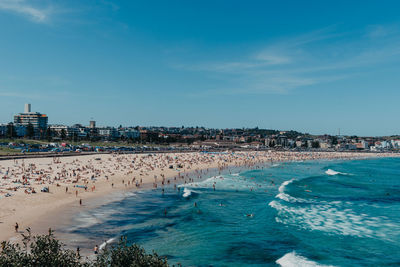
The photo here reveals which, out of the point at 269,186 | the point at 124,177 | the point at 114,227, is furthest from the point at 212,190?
the point at 114,227

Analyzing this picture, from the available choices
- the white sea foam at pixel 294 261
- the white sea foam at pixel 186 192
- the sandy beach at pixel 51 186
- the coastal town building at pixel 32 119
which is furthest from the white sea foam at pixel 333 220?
the coastal town building at pixel 32 119

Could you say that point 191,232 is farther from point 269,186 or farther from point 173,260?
point 269,186

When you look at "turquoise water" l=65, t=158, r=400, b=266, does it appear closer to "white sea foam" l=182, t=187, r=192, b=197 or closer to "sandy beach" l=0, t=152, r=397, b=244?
"white sea foam" l=182, t=187, r=192, b=197

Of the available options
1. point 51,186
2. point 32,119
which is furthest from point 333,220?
point 32,119

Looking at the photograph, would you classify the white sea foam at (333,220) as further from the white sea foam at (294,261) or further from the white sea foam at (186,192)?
Result: the white sea foam at (186,192)

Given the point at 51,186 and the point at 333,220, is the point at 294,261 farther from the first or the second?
the point at 51,186

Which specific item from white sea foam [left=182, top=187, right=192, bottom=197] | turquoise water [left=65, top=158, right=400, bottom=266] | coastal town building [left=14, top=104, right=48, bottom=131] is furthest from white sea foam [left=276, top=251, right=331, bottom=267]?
coastal town building [left=14, top=104, right=48, bottom=131]
